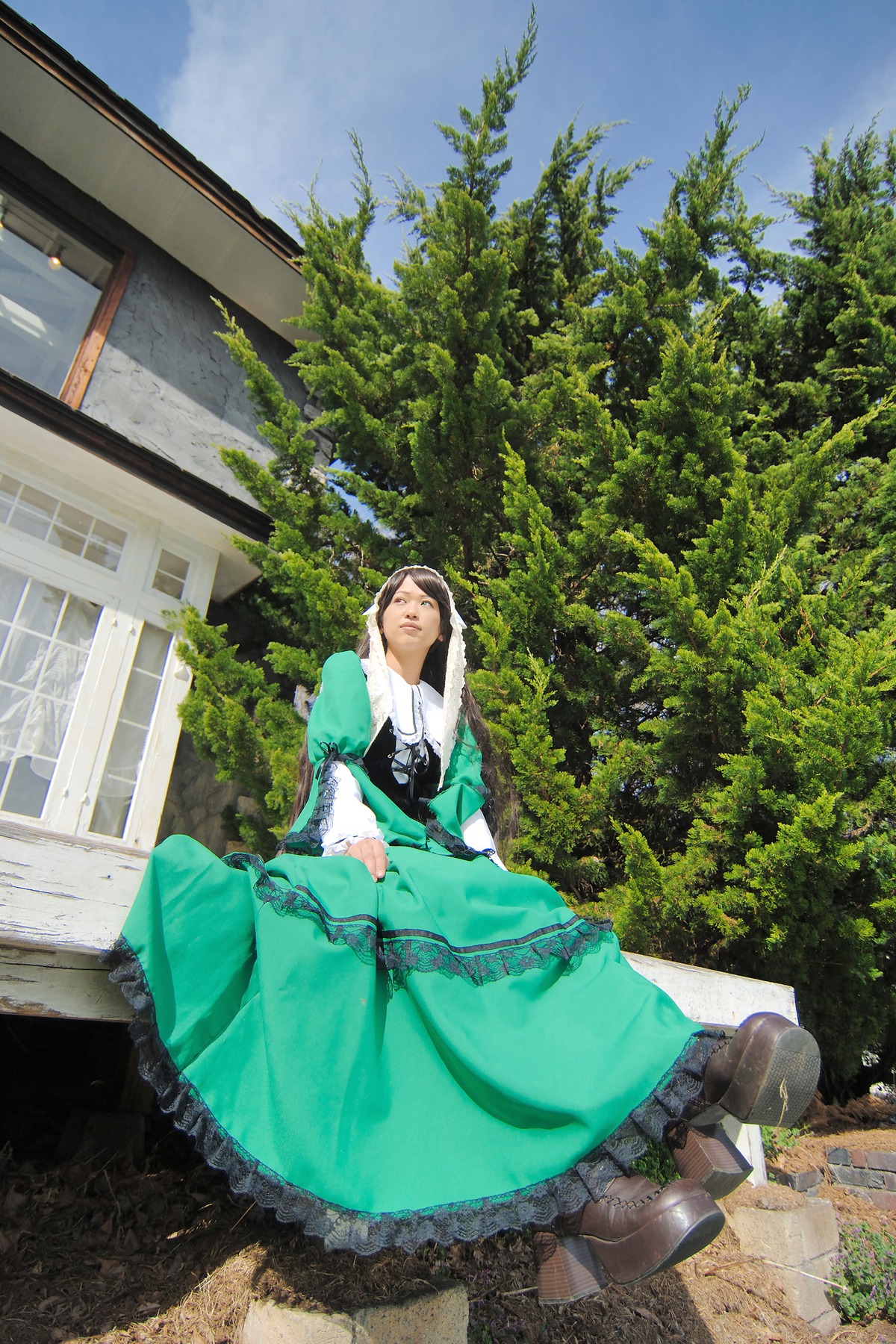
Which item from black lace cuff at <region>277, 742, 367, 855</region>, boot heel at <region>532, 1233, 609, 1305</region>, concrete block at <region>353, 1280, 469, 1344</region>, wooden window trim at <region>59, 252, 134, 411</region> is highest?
wooden window trim at <region>59, 252, 134, 411</region>

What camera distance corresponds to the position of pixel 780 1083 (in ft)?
4.34

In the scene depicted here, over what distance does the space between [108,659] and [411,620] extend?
2758 millimetres

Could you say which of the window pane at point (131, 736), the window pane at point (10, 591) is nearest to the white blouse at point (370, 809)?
the window pane at point (131, 736)

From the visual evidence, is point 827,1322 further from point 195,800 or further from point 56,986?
point 195,800

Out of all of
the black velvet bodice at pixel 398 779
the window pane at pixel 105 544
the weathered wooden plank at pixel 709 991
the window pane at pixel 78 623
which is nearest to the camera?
the weathered wooden plank at pixel 709 991

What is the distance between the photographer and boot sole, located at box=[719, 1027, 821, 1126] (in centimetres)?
131

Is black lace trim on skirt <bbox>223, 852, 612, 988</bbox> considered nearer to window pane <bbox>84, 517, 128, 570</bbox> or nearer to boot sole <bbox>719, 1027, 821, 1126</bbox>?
boot sole <bbox>719, 1027, 821, 1126</bbox>

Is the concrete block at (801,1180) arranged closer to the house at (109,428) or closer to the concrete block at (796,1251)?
the concrete block at (796,1251)

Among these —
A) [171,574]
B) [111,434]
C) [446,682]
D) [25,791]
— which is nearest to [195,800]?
[25,791]

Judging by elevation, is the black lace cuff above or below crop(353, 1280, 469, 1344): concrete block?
above

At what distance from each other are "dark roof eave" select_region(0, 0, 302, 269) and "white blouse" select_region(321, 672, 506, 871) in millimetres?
4886

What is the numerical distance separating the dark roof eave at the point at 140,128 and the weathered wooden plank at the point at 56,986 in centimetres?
600

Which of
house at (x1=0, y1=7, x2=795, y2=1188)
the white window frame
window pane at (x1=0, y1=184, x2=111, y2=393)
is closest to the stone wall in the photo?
house at (x1=0, y1=7, x2=795, y2=1188)

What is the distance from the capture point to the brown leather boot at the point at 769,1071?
4.31ft
